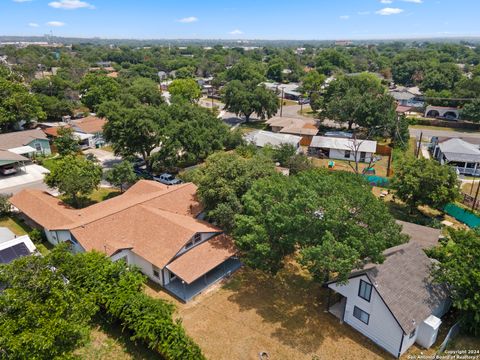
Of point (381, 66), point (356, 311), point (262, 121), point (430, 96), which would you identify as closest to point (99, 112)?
point (262, 121)

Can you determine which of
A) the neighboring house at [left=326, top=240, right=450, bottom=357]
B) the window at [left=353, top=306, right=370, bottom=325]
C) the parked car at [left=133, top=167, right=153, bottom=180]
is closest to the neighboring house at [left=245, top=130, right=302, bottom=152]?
the parked car at [left=133, top=167, right=153, bottom=180]

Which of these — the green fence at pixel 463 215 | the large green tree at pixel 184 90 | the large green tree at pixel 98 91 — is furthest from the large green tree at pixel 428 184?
the large green tree at pixel 98 91

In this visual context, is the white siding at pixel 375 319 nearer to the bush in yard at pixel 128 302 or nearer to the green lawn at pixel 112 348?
the bush in yard at pixel 128 302

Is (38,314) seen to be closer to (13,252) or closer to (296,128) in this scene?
(13,252)

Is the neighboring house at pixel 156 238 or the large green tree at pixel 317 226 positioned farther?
the neighboring house at pixel 156 238

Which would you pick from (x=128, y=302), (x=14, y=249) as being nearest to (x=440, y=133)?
(x=128, y=302)

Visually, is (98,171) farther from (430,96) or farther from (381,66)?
(381,66)

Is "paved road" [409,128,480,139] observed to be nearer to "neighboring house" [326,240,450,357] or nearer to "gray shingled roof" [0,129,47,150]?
"neighboring house" [326,240,450,357]
